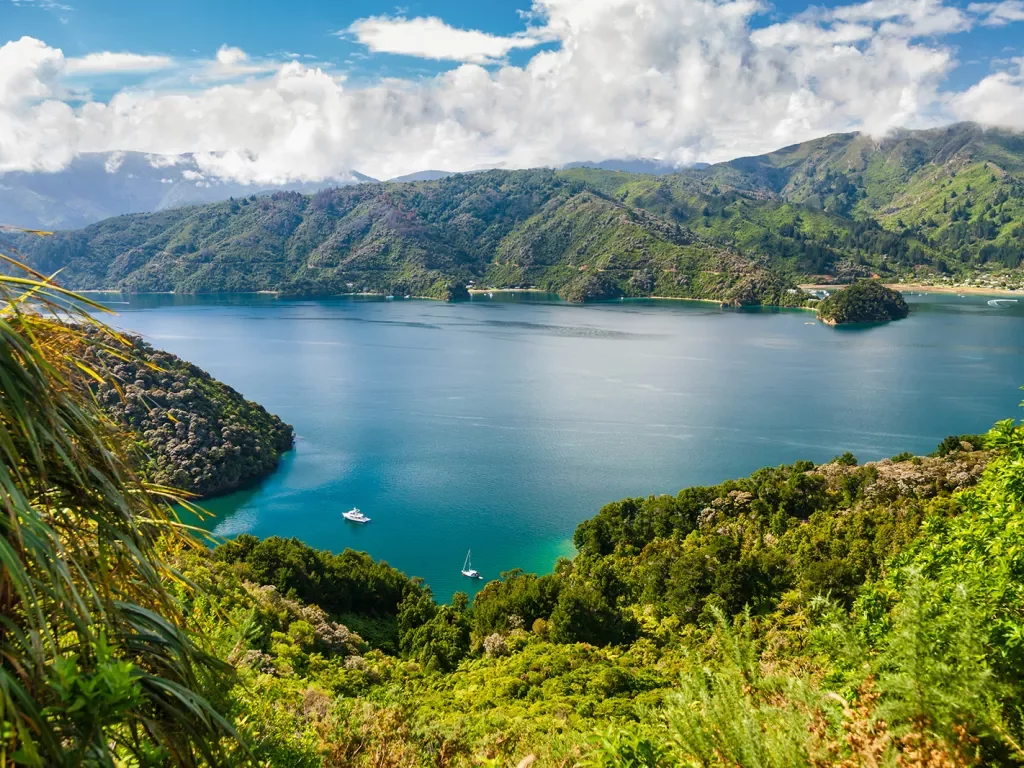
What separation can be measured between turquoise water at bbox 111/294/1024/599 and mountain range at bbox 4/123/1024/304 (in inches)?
1885

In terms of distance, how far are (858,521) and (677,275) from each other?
119977 millimetres

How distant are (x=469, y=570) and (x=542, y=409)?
24.3 meters

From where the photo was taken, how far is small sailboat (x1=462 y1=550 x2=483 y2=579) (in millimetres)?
25406

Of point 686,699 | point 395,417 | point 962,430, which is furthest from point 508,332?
point 686,699

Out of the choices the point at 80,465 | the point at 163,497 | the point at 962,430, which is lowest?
the point at 962,430

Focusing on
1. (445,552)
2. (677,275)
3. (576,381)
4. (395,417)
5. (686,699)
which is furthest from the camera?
(677,275)

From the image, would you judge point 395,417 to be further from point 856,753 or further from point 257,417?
point 856,753

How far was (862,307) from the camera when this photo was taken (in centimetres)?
9756

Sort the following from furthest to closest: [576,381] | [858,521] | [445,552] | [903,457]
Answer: [576,381], [445,552], [903,457], [858,521]

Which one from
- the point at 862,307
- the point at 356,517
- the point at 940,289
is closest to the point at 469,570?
the point at 356,517

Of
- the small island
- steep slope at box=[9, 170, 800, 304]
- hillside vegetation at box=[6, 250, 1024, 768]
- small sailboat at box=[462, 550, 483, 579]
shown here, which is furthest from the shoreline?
hillside vegetation at box=[6, 250, 1024, 768]

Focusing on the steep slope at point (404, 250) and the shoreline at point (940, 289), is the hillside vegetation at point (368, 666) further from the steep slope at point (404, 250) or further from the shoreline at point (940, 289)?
the shoreline at point (940, 289)

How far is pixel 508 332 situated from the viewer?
87750 mm

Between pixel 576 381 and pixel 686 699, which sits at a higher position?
pixel 686 699
